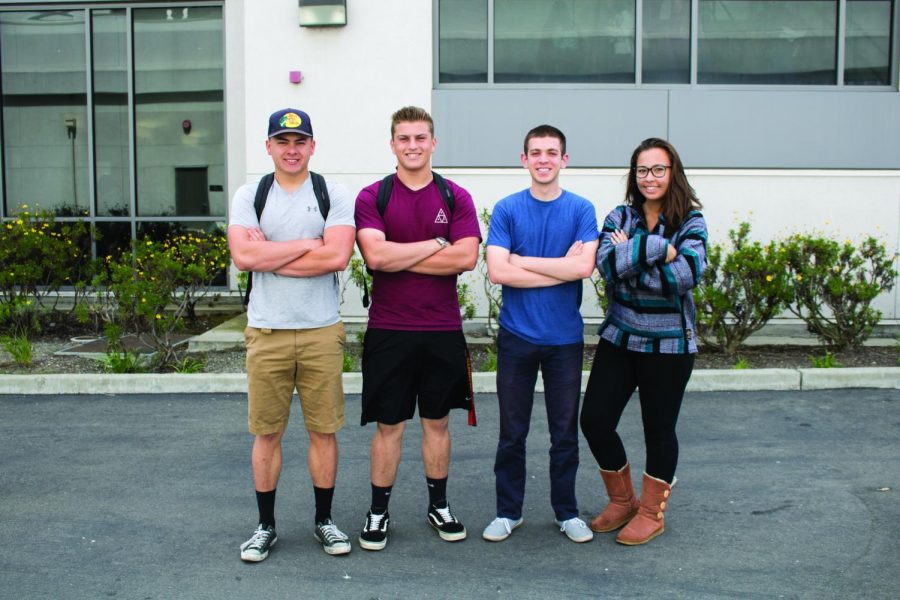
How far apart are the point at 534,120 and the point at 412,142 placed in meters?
5.99

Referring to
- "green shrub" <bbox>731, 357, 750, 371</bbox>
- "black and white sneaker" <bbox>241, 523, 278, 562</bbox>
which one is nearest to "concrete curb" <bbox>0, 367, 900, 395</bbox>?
"green shrub" <bbox>731, 357, 750, 371</bbox>

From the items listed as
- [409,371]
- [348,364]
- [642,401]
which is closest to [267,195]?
[409,371]

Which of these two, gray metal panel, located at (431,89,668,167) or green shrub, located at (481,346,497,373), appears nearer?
green shrub, located at (481,346,497,373)

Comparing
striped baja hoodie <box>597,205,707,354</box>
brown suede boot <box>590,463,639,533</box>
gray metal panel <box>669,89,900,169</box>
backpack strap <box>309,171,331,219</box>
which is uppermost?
gray metal panel <box>669,89,900,169</box>

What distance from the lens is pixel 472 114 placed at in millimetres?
9914

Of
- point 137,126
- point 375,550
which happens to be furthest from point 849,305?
point 137,126

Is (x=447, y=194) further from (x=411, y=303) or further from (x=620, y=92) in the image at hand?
(x=620, y=92)

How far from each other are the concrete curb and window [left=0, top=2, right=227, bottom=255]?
15.9ft

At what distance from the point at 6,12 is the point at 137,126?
2.30 meters

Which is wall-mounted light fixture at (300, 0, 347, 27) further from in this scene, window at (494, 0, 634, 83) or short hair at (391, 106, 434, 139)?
short hair at (391, 106, 434, 139)

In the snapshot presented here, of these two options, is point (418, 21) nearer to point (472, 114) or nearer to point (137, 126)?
point (472, 114)

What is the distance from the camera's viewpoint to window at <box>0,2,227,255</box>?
12.0 m

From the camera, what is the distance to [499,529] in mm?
4371

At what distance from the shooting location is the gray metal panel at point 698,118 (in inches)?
390
